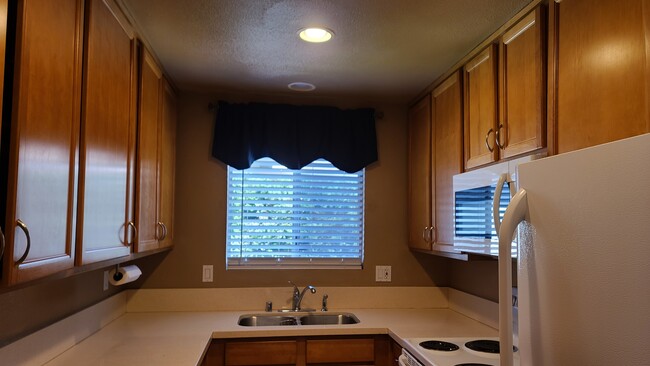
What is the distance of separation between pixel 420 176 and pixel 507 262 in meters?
2.08

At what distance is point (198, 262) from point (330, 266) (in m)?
0.86

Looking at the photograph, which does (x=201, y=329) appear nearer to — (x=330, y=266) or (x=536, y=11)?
(x=330, y=266)

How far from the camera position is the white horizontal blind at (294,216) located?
3221 millimetres

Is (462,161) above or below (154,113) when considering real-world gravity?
below

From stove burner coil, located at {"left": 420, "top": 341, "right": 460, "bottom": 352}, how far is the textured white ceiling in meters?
1.39

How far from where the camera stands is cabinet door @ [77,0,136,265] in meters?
1.48

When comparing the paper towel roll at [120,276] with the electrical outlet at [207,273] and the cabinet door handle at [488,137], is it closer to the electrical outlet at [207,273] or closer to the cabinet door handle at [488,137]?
the electrical outlet at [207,273]

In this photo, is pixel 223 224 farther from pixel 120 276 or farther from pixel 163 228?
pixel 120 276

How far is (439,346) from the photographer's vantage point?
7.25 ft

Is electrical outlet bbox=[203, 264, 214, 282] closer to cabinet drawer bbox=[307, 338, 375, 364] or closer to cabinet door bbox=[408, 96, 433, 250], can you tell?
cabinet drawer bbox=[307, 338, 375, 364]

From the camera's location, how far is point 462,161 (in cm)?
244

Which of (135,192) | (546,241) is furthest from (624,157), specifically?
(135,192)

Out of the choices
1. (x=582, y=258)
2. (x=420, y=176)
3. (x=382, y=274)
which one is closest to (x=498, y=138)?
(x=420, y=176)

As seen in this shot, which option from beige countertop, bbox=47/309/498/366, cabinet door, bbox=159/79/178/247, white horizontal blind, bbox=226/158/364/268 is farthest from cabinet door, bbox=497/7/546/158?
cabinet door, bbox=159/79/178/247
